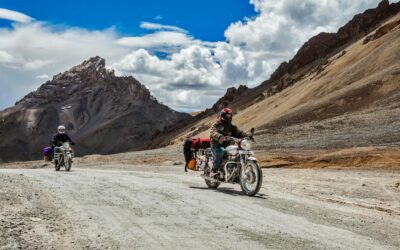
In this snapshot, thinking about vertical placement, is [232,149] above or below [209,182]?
above

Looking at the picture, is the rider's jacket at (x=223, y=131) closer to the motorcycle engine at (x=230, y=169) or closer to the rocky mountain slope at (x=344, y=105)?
the motorcycle engine at (x=230, y=169)

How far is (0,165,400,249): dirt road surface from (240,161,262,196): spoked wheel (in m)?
0.30

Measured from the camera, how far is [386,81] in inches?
2036

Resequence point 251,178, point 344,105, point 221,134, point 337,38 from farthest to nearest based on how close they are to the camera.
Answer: point 337,38
point 344,105
point 221,134
point 251,178

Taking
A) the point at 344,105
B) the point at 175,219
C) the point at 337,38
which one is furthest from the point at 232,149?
the point at 337,38

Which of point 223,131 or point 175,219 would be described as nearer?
point 175,219

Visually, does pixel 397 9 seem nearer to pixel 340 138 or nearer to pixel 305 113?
pixel 305 113

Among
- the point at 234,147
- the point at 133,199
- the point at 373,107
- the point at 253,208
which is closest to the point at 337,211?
the point at 253,208

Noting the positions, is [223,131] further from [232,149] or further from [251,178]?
[251,178]

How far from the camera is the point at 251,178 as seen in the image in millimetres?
13781

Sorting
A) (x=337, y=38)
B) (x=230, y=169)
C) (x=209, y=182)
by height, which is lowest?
(x=209, y=182)

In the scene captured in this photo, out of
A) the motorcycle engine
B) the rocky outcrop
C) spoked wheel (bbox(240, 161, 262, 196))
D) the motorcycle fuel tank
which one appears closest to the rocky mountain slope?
the rocky outcrop

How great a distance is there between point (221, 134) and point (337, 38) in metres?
94.3

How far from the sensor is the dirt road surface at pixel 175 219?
767cm
